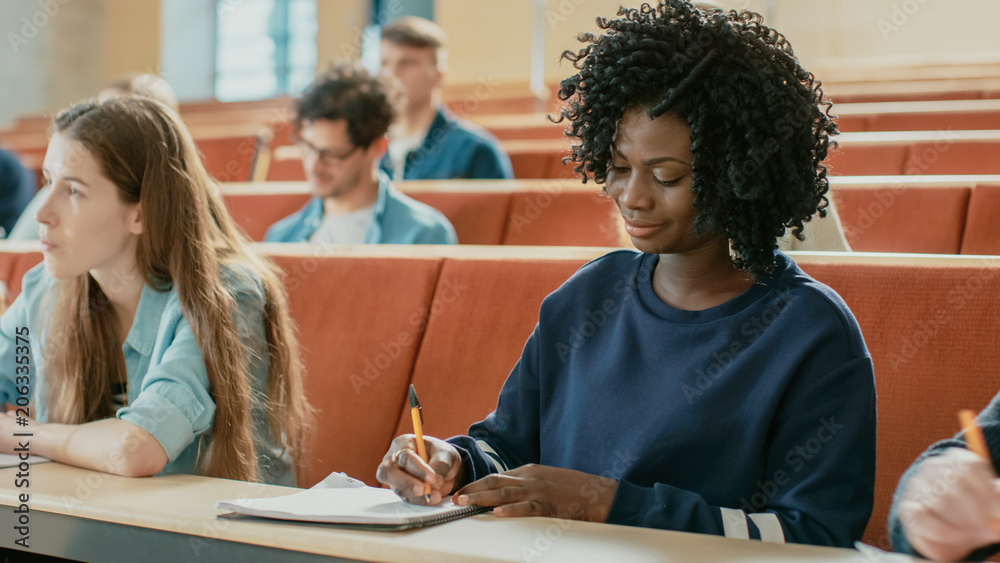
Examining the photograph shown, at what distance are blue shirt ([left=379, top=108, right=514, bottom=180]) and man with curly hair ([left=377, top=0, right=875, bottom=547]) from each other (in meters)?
1.88

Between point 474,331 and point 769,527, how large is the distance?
697mm

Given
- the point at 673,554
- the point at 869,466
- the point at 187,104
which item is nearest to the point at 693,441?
the point at 869,466

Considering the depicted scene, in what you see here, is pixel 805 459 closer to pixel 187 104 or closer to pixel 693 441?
pixel 693 441

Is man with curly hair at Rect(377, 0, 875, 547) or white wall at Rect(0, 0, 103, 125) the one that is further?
white wall at Rect(0, 0, 103, 125)

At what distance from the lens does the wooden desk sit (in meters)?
0.70

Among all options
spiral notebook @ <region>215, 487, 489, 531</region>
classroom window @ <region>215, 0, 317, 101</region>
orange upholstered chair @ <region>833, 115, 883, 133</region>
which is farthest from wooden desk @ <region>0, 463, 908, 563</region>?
classroom window @ <region>215, 0, 317, 101</region>

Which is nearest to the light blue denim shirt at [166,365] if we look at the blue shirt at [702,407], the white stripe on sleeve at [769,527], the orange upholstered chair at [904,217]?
the blue shirt at [702,407]

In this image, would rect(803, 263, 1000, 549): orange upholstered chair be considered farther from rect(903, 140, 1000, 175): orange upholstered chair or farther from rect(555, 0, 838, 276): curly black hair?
rect(903, 140, 1000, 175): orange upholstered chair

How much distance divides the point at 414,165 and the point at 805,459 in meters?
2.39

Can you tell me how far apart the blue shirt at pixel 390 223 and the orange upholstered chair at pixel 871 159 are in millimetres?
992

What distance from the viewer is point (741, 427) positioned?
0.93m

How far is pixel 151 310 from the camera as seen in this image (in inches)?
52.4

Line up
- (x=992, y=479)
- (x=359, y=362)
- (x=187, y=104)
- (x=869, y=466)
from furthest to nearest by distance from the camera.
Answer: (x=187, y=104) < (x=359, y=362) < (x=869, y=466) < (x=992, y=479)

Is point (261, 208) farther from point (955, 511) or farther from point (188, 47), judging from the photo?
point (188, 47)
